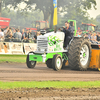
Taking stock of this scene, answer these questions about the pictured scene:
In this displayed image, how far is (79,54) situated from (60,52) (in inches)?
32.1

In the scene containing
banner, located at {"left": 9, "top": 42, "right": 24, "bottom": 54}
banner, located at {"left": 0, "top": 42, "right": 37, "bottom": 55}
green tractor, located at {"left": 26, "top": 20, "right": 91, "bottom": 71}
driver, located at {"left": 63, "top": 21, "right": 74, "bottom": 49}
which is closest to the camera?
green tractor, located at {"left": 26, "top": 20, "right": 91, "bottom": 71}

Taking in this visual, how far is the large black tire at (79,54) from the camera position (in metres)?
10.8

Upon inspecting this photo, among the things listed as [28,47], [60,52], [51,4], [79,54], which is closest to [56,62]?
[60,52]

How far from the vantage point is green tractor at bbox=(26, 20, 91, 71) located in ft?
35.1

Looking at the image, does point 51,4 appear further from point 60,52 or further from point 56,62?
point 56,62

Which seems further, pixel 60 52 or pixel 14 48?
pixel 14 48

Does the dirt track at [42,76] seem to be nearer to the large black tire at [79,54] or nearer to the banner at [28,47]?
the large black tire at [79,54]

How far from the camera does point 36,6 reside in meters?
45.4

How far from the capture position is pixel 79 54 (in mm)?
10797

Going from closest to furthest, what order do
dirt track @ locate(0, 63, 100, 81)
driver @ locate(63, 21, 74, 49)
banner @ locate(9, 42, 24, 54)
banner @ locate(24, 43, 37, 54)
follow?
dirt track @ locate(0, 63, 100, 81) < driver @ locate(63, 21, 74, 49) < banner @ locate(9, 42, 24, 54) < banner @ locate(24, 43, 37, 54)

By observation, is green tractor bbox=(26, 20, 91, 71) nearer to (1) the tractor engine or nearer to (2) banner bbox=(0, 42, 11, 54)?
(1) the tractor engine

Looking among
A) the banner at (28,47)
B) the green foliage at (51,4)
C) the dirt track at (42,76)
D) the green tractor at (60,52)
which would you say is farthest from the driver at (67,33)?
the green foliage at (51,4)

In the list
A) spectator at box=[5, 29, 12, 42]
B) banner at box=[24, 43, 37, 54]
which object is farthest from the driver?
spectator at box=[5, 29, 12, 42]

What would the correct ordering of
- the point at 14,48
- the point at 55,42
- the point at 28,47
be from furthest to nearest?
the point at 28,47, the point at 14,48, the point at 55,42
